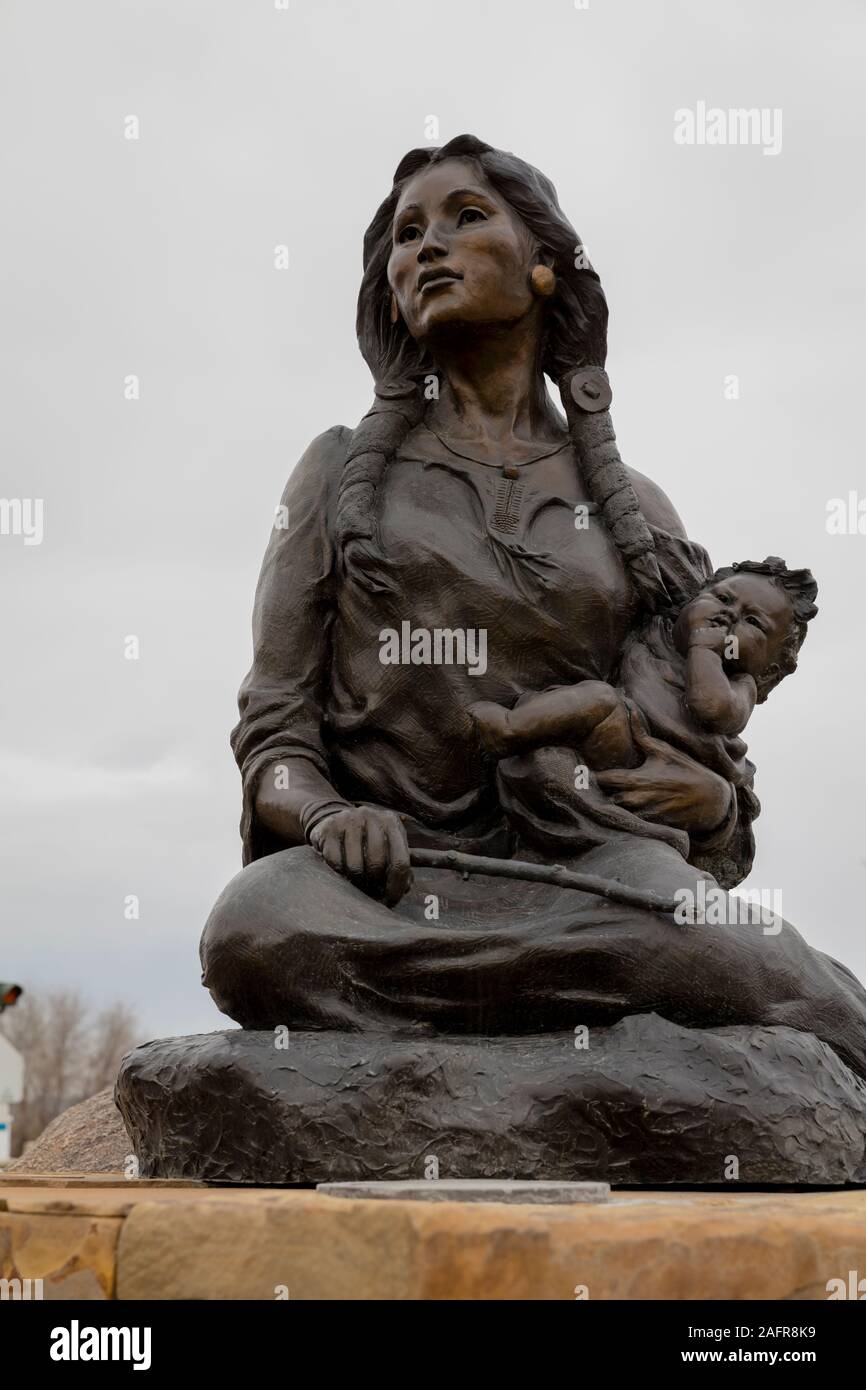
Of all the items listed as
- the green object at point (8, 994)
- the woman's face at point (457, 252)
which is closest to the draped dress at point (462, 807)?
the woman's face at point (457, 252)

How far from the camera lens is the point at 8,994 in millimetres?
13500

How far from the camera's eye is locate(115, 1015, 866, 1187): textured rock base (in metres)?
4.47

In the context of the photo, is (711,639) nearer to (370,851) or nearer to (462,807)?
(462,807)

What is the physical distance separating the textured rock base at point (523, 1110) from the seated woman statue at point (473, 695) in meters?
0.20

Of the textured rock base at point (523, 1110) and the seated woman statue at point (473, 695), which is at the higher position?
the seated woman statue at point (473, 695)

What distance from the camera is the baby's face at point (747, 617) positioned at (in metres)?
5.65

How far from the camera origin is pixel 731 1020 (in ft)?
15.9

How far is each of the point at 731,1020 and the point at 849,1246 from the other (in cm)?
140

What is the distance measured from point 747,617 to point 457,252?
148cm

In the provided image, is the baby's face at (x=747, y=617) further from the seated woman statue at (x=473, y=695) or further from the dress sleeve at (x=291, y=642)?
the dress sleeve at (x=291, y=642)

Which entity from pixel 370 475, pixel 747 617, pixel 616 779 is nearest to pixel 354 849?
pixel 616 779

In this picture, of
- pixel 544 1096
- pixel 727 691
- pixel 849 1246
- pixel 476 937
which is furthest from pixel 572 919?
pixel 849 1246

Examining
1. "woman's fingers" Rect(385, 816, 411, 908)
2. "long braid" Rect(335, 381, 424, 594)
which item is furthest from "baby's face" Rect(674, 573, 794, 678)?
"woman's fingers" Rect(385, 816, 411, 908)

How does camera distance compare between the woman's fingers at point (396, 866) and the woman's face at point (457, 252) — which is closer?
the woman's fingers at point (396, 866)
